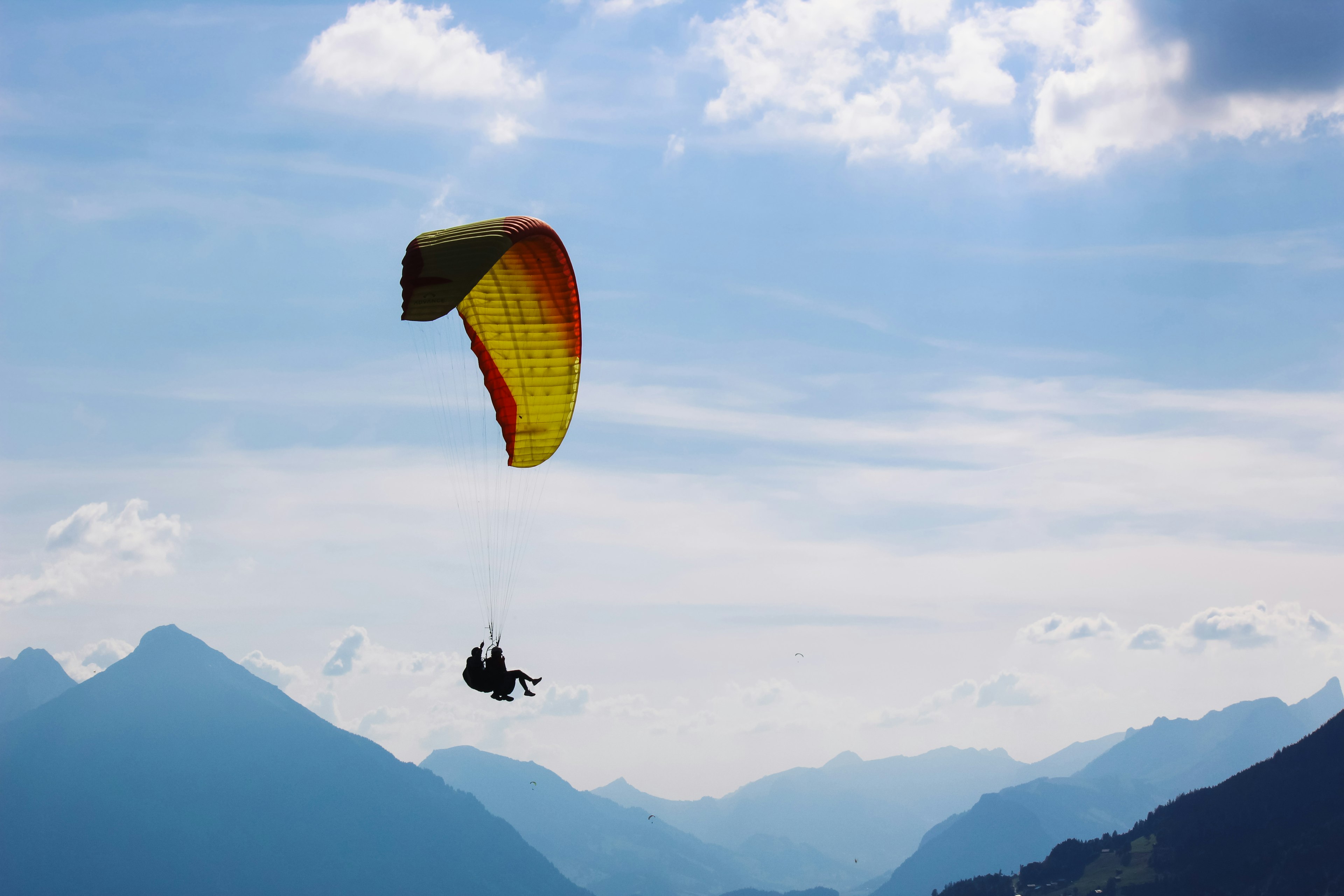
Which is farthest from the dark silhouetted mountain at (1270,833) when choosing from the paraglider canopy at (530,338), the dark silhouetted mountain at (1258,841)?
the paraglider canopy at (530,338)

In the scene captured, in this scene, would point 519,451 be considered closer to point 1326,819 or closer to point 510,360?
point 510,360

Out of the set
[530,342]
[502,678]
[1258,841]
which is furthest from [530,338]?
[1258,841]

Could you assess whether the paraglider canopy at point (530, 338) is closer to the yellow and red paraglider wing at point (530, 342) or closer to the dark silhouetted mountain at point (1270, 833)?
the yellow and red paraglider wing at point (530, 342)

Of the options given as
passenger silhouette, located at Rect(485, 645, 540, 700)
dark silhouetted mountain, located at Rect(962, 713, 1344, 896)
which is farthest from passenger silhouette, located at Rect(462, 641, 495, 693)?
dark silhouetted mountain, located at Rect(962, 713, 1344, 896)

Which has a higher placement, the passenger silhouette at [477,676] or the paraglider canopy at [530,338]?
the paraglider canopy at [530,338]

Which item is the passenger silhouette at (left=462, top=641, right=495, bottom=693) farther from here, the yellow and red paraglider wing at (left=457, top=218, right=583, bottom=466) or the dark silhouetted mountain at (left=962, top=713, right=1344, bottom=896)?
the dark silhouetted mountain at (left=962, top=713, right=1344, bottom=896)

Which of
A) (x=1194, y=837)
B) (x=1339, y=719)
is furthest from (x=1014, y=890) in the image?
(x=1339, y=719)
